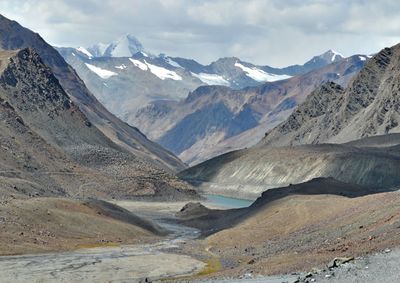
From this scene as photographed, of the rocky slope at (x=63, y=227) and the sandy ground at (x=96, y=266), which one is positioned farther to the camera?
the rocky slope at (x=63, y=227)

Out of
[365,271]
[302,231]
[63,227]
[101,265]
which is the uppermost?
[365,271]

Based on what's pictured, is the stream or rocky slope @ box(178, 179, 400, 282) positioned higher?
rocky slope @ box(178, 179, 400, 282)

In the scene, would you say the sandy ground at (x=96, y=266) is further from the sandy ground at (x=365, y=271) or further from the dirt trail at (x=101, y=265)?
the sandy ground at (x=365, y=271)

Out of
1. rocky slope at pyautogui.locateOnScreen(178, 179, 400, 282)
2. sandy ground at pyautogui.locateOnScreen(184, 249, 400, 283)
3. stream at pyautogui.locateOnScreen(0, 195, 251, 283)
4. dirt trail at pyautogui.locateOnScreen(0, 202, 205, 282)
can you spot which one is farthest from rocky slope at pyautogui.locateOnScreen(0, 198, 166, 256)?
sandy ground at pyautogui.locateOnScreen(184, 249, 400, 283)

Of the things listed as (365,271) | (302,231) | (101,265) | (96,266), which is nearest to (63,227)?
(101,265)

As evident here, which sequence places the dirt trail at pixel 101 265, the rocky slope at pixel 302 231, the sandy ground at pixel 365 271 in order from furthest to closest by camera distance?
the dirt trail at pixel 101 265 < the rocky slope at pixel 302 231 < the sandy ground at pixel 365 271

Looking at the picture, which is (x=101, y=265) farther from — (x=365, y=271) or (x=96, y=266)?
(x=365, y=271)

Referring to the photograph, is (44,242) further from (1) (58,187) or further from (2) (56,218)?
(1) (58,187)

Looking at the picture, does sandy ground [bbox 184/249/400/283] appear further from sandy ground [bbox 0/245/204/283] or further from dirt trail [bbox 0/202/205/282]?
sandy ground [bbox 0/245/204/283]

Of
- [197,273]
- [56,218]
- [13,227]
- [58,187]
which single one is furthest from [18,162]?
[197,273]

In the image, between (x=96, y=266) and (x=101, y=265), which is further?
(x=101, y=265)

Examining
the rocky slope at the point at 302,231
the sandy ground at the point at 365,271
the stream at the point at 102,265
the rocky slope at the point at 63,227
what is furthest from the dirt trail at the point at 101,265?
the sandy ground at the point at 365,271

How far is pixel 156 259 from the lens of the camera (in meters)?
89.4

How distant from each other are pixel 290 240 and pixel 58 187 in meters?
109
